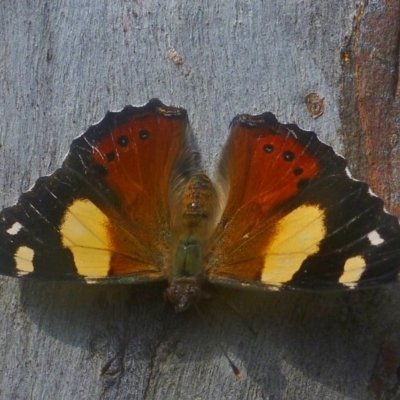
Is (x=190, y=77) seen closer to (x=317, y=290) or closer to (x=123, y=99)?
(x=123, y=99)

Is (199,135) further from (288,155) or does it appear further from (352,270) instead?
(352,270)

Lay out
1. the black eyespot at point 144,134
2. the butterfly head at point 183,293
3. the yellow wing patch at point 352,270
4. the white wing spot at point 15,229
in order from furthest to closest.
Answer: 1. the black eyespot at point 144,134
2. the white wing spot at point 15,229
3. the butterfly head at point 183,293
4. the yellow wing patch at point 352,270

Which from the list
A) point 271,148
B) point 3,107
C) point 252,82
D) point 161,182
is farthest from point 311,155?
point 3,107

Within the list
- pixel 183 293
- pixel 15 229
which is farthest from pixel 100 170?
pixel 183 293

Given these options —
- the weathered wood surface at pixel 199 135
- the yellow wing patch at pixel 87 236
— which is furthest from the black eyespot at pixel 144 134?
the yellow wing patch at pixel 87 236

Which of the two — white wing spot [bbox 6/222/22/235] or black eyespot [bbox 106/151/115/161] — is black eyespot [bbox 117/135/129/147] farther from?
white wing spot [bbox 6/222/22/235]

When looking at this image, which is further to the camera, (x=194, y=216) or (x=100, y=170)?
Result: (x=194, y=216)

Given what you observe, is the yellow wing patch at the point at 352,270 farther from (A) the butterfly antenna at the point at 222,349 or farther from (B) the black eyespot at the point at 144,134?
(B) the black eyespot at the point at 144,134
